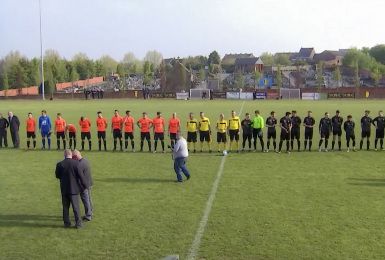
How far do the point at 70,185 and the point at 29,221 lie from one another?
5.08 feet

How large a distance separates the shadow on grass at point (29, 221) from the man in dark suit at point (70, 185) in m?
0.48

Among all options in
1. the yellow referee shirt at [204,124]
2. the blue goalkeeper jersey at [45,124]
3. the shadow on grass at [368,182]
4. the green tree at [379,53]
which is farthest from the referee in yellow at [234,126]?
the green tree at [379,53]

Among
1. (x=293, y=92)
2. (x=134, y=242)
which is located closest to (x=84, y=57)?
(x=293, y=92)

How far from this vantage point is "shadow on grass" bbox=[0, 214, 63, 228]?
1009 centimetres

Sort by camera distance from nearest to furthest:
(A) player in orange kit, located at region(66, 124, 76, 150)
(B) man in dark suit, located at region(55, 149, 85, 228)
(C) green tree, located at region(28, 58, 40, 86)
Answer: (B) man in dark suit, located at region(55, 149, 85, 228), (A) player in orange kit, located at region(66, 124, 76, 150), (C) green tree, located at region(28, 58, 40, 86)

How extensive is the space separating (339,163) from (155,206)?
8.61m

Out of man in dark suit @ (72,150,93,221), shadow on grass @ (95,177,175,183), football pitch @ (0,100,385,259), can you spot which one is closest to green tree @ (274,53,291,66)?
football pitch @ (0,100,385,259)

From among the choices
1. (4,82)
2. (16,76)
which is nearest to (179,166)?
(4,82)

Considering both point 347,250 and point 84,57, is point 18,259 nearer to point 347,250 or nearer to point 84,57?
point 347,250

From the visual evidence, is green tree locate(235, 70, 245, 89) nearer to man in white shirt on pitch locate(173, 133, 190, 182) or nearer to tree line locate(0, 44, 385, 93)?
tree line locate(0, 44, 385, 93)

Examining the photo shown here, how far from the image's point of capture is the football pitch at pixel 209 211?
27.9 feet

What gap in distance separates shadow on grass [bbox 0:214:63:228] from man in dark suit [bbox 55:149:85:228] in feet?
1.57

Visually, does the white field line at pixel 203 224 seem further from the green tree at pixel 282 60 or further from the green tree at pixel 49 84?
the green tree at pixel 282 60

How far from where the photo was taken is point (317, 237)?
9023 mm
